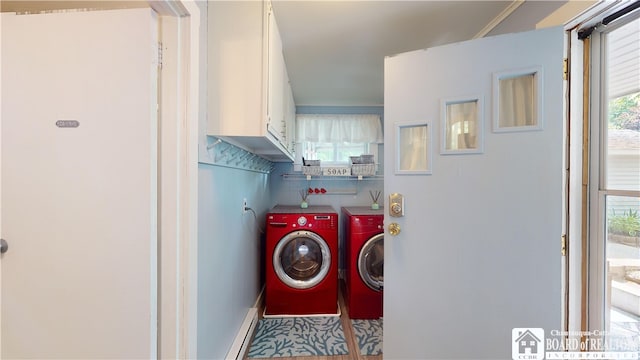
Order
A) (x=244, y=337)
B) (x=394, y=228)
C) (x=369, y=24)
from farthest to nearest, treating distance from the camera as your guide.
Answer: (x=244, y=337) < (x=369, y=24) < (x=394, y=228)

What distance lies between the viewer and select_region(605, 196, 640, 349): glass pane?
0.99 m

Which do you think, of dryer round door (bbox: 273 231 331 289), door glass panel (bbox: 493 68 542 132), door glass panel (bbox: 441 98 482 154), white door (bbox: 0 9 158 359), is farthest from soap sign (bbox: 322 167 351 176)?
white door (bbox: 0 9 158 359)

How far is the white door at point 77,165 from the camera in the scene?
0.93 m

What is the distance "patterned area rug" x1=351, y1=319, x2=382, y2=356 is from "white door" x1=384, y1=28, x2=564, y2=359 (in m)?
0.44

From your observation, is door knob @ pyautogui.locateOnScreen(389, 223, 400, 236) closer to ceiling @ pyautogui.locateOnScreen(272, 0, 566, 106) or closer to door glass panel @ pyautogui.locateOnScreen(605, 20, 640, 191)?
door glass panel @ pyautogui.locateOnScreen(605, 20, 640, 191)

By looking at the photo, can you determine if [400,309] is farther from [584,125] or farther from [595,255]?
[584,125]

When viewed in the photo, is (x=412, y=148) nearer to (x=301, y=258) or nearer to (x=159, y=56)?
(x=159, y=56)

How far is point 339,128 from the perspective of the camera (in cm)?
314

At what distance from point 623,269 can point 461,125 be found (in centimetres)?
93

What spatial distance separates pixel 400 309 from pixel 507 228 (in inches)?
28.1

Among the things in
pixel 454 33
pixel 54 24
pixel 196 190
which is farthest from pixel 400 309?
pixel 54 24

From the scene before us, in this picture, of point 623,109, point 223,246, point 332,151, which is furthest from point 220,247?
point 332,151

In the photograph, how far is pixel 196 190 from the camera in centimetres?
104

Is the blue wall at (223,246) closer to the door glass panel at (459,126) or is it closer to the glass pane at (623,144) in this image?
the door glass panel at (459,126)
